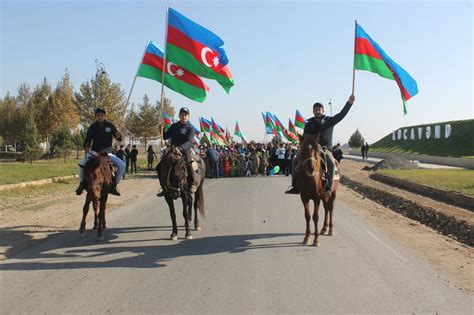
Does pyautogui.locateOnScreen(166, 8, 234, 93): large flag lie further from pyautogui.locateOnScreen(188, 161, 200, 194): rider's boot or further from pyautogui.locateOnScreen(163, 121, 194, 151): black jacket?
pyautogui.locateOnScreen(188, 161, 200, 194): rider's boot

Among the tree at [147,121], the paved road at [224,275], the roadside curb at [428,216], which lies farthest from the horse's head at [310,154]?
the tree at [147,121]

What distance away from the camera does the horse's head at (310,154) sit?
26.9ft

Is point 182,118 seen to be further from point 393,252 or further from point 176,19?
point 393,252

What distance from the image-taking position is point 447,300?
547 cm

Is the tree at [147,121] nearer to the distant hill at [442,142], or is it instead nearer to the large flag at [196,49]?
the distant hill at [442,142]

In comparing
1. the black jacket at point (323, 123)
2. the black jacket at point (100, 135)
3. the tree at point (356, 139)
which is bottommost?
the black jacket at point (100, 135)

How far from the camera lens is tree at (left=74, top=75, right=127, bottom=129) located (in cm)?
4350

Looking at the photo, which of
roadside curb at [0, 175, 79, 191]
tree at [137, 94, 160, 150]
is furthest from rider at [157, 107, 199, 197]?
tree at [137, 94, 160, 150]

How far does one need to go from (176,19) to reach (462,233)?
8965 millimetres

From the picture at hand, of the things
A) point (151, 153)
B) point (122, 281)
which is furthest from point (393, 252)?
point (151, 153)

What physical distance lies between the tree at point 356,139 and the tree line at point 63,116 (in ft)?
152

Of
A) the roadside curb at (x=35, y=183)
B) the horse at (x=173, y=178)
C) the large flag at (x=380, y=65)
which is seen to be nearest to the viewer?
the horse at (x=173, y=178)

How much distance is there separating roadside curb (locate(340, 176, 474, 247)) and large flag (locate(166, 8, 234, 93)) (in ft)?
21.7

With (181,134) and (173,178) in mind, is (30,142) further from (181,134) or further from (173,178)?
(173,178)
